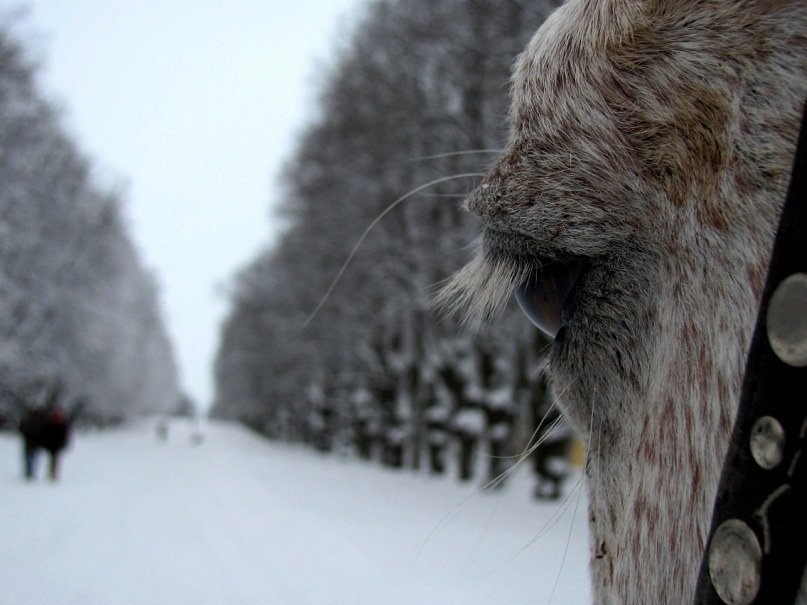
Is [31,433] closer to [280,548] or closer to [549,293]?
[280,548]

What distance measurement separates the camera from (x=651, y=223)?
800 mm

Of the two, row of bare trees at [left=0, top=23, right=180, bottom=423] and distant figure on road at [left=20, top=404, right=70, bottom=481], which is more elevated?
row of bare trees at [left=0, top=23, right=180, bottom=423]

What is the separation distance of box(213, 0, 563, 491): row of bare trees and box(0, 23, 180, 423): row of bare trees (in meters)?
9.28

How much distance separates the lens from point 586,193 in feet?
2.75

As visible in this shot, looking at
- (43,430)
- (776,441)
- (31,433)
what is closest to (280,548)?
(776,441)

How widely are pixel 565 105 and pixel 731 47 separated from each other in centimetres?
19

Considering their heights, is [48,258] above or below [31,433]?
above

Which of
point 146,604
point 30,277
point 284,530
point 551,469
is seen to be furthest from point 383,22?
point 30,277

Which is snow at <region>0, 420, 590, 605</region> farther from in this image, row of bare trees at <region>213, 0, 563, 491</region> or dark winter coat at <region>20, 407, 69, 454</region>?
row of bare trees at <region>213, 0, 563, 491</region>

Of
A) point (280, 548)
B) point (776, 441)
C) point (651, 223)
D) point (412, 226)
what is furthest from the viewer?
point (412, 226)

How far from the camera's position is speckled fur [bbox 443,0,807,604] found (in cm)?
70

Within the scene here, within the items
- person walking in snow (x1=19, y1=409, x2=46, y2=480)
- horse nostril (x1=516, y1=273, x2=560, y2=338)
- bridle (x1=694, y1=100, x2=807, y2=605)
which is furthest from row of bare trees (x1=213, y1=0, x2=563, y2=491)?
bridle (x1=694, y1=100, x2=807, y2=605)

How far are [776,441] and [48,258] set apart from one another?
33.8 m

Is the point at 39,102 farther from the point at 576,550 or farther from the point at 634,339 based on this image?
the point at 634,339
